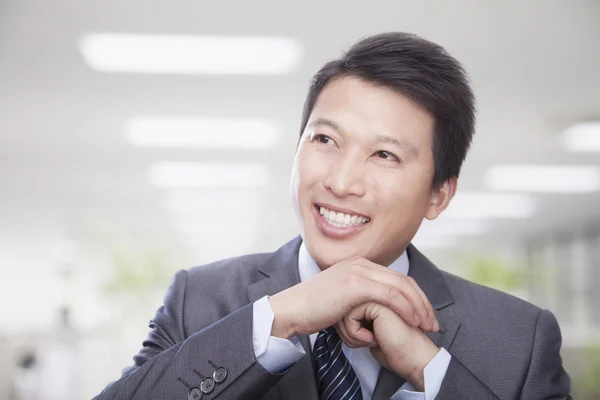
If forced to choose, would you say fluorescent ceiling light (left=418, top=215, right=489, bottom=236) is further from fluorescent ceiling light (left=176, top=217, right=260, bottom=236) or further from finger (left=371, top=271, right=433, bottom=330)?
finger (left=371, top=271, right=433, bottom=330)

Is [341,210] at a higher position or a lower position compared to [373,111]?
lower

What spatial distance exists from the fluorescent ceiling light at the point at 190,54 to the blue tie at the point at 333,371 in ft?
13.8

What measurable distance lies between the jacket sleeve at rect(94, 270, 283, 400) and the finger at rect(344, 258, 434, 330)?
25 centimetres

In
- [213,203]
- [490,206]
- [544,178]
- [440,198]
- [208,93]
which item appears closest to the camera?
[440,198]

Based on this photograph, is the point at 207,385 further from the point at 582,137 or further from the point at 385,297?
the point at 582,137

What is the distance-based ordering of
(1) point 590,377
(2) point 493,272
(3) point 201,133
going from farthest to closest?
(2) point 493,272 → (3) point 201,133 → (1) point 590,377

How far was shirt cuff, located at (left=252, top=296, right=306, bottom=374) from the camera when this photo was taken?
1320mm

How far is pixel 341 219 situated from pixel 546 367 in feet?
2.03

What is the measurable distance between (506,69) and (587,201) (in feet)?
20.5

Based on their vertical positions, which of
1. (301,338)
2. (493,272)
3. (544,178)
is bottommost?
(493,272)

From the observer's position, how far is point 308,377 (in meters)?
1.49

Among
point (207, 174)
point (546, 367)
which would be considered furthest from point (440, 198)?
point (207, 174)

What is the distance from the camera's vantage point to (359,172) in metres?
1.47

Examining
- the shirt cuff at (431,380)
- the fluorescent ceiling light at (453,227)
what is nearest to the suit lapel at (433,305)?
the shirt cuff at (431,380)
